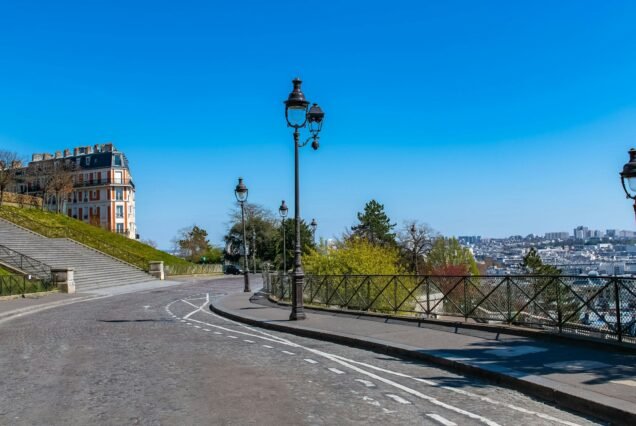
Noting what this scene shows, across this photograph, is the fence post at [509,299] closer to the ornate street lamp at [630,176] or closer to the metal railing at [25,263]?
the ornate street lamp at [630,176]

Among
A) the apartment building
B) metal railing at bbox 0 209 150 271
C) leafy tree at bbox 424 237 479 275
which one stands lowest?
leafy tree at bbox 424 237 479 275

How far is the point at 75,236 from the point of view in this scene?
55969mm

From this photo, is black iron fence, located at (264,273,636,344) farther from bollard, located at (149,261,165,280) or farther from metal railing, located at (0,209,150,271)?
metal railing, located at (0,209,150,271)

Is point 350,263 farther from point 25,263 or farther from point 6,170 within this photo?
point 6,170

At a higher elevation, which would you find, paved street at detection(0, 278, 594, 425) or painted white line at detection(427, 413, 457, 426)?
painted white line at detection(427, 413, 457, 426)

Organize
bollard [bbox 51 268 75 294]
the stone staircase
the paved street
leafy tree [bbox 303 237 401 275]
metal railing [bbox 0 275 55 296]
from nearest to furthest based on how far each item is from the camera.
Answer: the paved street, metal railing [bbox 0 275 55 296], leafy tree [bbox 303 237 401 275], bollard [bbox 51 268 75 294], the stone staircase

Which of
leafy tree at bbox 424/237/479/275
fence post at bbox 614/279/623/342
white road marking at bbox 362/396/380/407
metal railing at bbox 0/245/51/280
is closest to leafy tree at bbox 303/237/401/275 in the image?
metal railing at bbox 0/245/51/280

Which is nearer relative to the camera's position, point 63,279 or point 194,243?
point 63,279

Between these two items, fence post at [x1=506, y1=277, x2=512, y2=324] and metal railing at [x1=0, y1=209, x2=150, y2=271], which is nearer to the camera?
fence post at [x1=506, y1=277, x2=512, y2=324]

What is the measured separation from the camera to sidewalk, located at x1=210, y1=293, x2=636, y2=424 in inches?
259

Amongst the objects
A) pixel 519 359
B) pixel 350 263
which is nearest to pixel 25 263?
pixel 350 263

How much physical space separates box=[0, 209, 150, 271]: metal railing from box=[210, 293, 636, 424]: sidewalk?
139ft

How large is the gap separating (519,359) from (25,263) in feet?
114


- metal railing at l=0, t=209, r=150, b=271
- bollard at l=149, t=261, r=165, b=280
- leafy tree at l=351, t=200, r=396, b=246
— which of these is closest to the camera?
bollard at l=149, t=261, r=165, b=280
